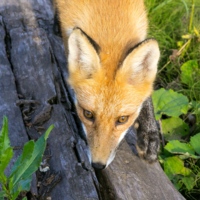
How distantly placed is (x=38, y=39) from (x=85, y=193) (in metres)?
2.38

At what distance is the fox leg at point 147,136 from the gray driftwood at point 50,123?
4.1 inches

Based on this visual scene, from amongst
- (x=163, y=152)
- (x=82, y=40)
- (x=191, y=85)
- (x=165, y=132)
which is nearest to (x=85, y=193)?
(x=82, y=40)

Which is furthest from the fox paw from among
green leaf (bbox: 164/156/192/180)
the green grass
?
the green grass

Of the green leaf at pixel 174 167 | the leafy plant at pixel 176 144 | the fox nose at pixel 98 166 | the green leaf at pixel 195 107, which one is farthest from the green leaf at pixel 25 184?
the green leaf at pixel 195 107

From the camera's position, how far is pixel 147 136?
2.93m

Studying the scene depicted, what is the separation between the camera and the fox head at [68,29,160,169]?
7.34ft

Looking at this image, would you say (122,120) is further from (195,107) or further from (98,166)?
(195,107)

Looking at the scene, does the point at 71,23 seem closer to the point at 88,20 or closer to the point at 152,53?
the point at 88,20

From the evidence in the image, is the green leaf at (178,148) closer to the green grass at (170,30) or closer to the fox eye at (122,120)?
the fox eye at (122,120)

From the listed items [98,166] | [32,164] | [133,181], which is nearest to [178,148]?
[133,181]

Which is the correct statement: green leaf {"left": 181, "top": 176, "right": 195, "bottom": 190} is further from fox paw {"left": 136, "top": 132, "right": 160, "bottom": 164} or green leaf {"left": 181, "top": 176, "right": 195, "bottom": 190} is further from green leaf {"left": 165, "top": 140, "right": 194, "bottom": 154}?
fox paw {"left": 136, "top": 132, "right": 160, "bottom": 164}

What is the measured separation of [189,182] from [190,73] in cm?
213

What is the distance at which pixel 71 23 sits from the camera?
3029 millimetres

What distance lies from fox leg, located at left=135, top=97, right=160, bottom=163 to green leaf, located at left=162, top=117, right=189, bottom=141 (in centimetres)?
52
